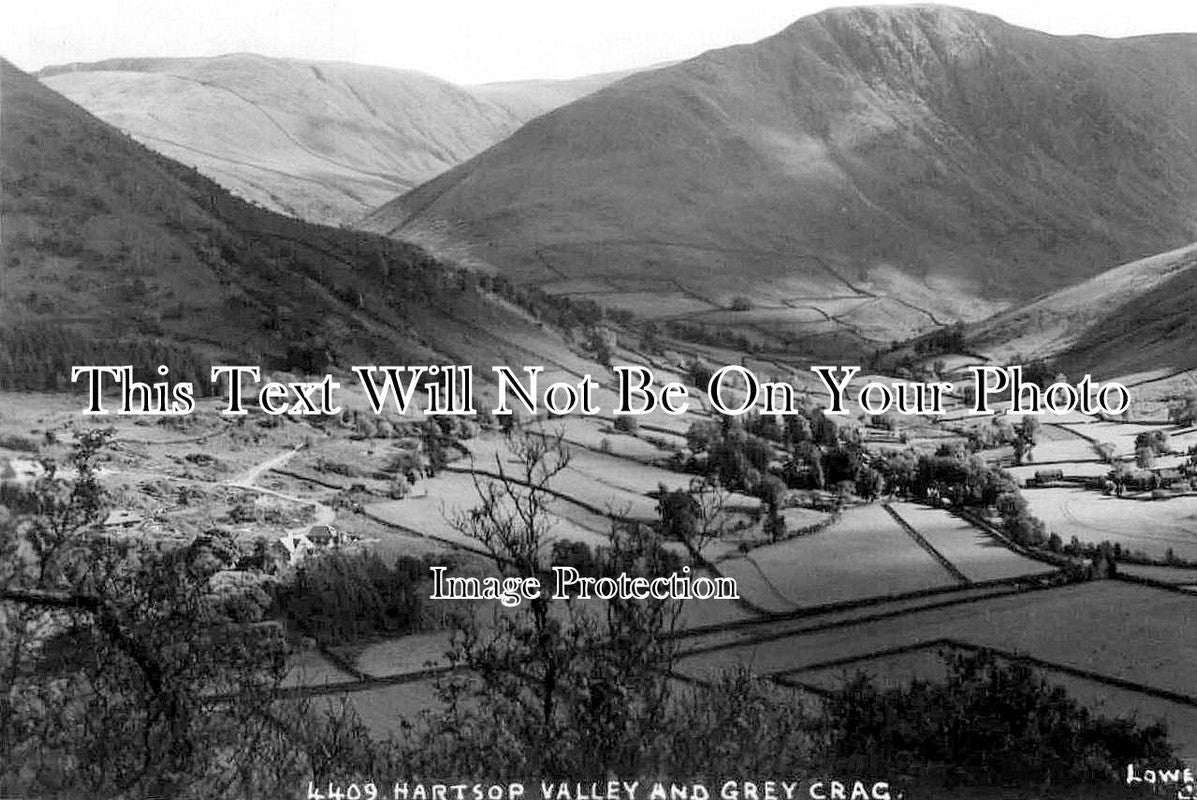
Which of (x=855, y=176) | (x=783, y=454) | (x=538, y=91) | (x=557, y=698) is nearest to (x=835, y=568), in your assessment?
Result: (x=783, y=454)

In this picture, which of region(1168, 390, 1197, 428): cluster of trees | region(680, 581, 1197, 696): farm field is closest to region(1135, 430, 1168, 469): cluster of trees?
region(1168, 390, 1197, 428): cluster of trees

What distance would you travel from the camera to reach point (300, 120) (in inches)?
3415

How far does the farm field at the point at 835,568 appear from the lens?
10023 mm

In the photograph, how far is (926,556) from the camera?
1049cm

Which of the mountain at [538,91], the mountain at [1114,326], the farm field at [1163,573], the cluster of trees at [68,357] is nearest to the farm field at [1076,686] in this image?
the farm field at [1163,573]

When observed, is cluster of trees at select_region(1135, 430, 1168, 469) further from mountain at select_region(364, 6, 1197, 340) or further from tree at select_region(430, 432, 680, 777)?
mountain at select_region(364, 6, 1197, 340)

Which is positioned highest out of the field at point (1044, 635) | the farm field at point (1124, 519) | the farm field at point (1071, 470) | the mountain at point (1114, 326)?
the mountain at point (1114, 326)

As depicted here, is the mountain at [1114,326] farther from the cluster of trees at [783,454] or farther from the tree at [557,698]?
the tree at [557,698]

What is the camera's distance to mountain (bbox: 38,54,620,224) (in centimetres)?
6981

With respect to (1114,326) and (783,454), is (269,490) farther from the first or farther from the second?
(1114,326)

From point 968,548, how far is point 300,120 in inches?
3216

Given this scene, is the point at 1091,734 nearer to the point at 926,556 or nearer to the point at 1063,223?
the point at 926,556

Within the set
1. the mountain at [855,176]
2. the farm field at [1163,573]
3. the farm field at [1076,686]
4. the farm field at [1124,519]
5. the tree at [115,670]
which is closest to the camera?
the tree at [115,670]

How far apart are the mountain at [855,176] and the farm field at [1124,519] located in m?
24.2
